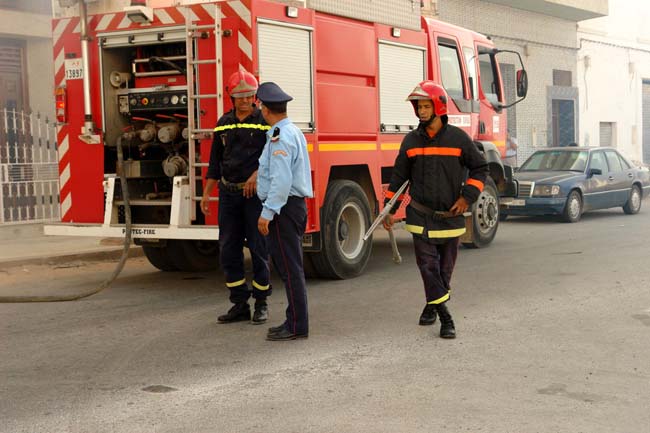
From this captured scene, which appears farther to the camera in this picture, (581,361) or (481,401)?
(581,361)

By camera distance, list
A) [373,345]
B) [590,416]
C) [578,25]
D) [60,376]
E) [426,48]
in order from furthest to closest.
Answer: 1. [578,25]
2. [426,48]
3. [373,345]
4. [60,376]
5. [590,416]

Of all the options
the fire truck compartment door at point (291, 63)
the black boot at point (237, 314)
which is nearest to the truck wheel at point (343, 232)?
the fire truck compartment door at point (291, 63)

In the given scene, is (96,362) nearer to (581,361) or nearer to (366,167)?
(581,361)

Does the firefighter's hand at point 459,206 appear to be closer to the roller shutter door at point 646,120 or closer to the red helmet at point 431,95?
the red helmet at point 431,95

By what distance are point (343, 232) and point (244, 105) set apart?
273cm

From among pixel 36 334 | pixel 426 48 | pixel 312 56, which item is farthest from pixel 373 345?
pixel 426 48

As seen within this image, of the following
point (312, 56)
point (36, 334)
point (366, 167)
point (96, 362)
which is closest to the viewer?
point (96, 362)

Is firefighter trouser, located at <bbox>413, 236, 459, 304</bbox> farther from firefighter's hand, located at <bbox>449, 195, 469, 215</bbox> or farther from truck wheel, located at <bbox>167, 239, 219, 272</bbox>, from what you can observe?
truck wheel, located at <bbox>167, 239, 219, 272</bbox>

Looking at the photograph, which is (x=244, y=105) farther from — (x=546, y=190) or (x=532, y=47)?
(x=532, y=47)

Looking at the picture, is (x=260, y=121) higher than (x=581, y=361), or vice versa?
(x=260, y=121)

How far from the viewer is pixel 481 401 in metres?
4.77

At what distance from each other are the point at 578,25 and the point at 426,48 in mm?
19313

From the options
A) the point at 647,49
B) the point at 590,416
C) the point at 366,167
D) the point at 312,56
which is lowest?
the point at 590,416

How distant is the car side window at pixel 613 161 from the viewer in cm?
1727
